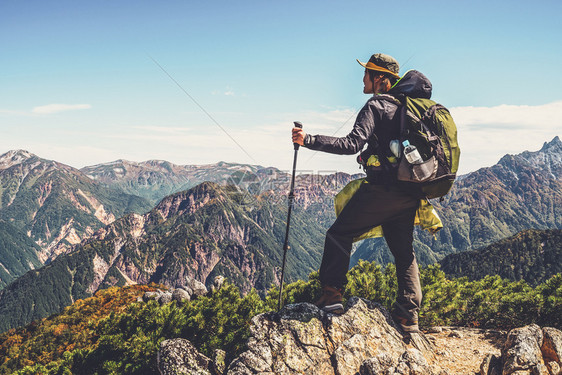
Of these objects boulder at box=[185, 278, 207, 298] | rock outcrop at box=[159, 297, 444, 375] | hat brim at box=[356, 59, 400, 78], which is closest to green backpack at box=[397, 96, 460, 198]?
hat brim at box=[356, 59, 400, 78]

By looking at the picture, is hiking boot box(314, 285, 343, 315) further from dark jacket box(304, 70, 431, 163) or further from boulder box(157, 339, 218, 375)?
dark jacket box(304, 70, 431, 163)

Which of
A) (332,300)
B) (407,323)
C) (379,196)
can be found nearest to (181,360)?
(332,300)

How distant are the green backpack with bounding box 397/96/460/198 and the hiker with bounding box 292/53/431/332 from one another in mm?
271

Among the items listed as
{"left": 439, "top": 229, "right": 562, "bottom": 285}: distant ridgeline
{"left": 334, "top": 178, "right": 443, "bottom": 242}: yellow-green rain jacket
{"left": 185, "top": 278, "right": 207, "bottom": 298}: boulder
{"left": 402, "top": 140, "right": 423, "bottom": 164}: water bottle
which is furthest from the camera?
{"left": 439, "top": 229, "right": 562, "bottom": 285}: distant ridgeline

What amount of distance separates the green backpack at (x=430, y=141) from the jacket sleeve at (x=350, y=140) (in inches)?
25.6

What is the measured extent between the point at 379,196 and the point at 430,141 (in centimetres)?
→ 143

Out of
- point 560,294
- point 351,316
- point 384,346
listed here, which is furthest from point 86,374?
point 560,294

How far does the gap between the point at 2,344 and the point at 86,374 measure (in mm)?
101612

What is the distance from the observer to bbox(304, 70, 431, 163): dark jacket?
18.7 feet

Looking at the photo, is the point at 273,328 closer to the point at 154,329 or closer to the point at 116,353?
the point at 154,329

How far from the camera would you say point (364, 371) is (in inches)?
245

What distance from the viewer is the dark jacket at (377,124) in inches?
225

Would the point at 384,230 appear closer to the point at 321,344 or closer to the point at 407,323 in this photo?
the point at 407,323

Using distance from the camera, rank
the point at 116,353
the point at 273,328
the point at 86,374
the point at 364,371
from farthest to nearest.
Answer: the point at 86,374 → the point at 116,353 → the point at 273,328 → the point at 364,371
